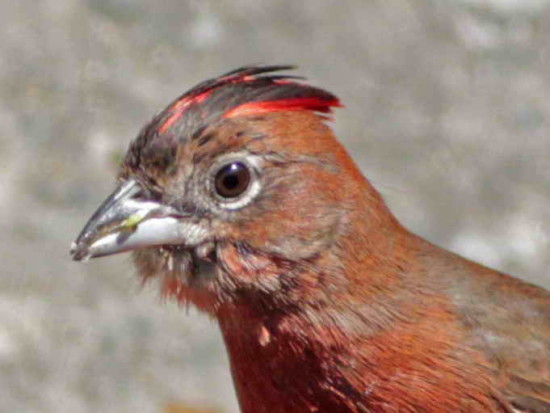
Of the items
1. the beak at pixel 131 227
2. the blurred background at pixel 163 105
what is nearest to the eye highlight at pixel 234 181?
the beak at pixel 131 227

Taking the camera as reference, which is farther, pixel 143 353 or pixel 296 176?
pixel 143 353

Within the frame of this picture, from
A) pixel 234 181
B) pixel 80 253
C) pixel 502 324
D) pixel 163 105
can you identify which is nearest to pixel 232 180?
pixel 234 181

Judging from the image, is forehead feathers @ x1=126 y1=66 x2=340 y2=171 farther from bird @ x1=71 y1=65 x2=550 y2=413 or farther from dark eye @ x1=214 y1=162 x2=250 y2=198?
dark eye @ x1=214 y1=162 x2=250 y2=198

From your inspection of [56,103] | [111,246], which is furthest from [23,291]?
[111,246]

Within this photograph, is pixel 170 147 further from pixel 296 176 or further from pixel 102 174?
pixel 102 174

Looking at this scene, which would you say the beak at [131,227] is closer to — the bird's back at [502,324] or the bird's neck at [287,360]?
the bird's neck at [287,360]
